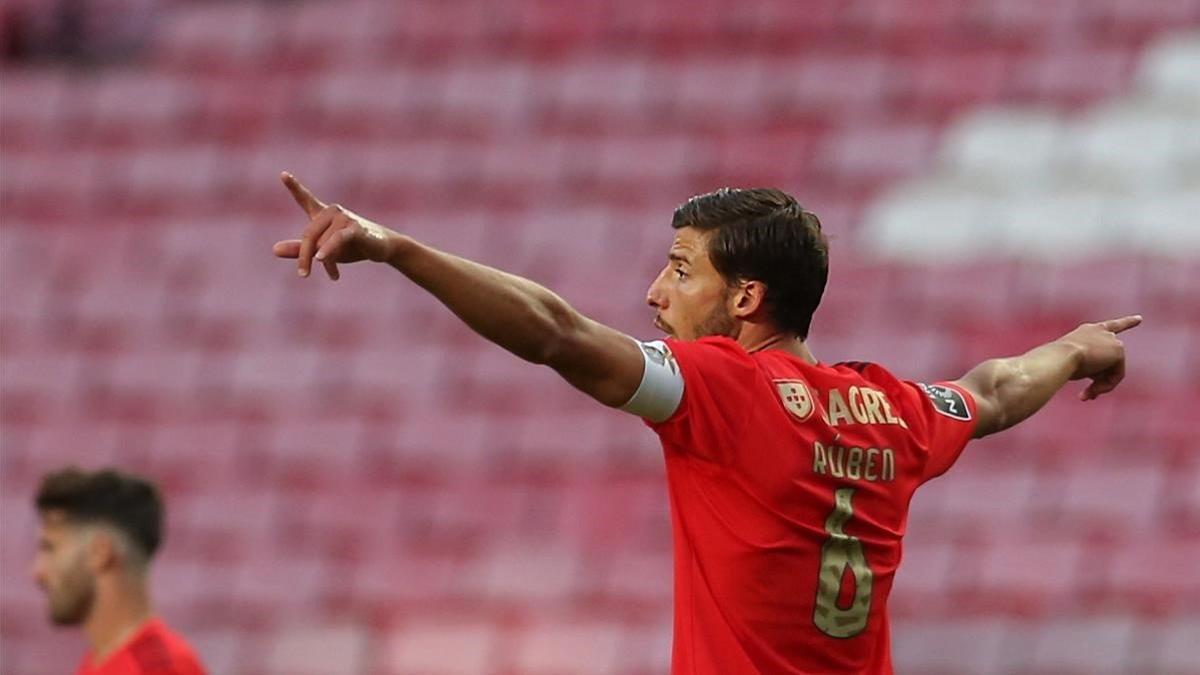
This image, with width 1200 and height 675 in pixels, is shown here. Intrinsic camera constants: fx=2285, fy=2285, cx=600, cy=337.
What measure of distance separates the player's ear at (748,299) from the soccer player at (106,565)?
2137 mm

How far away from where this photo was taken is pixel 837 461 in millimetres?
3736

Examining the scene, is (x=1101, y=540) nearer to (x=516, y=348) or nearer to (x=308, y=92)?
(x=308, y=92)

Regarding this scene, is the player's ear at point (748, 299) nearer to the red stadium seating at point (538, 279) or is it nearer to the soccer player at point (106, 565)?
the soccer player at point (106, 565)

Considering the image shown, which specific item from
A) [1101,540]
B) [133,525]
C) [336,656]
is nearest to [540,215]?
[336,656]

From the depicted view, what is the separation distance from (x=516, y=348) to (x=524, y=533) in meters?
5.75

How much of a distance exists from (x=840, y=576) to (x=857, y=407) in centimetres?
28

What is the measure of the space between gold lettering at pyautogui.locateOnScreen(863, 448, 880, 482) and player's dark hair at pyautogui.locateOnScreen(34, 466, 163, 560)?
2474 mm

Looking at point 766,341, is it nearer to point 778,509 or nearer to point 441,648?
point 778,509

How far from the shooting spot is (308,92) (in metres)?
11.1

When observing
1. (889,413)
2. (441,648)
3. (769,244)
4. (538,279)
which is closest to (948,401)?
(889,413)

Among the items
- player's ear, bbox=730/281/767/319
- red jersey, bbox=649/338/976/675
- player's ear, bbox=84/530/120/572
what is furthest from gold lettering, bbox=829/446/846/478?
player's ear, bbox=84/530/120/572

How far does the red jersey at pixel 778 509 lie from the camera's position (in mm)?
3617

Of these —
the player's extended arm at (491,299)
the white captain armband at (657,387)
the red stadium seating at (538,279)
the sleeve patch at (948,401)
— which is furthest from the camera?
the red stadium seating at (538,279)

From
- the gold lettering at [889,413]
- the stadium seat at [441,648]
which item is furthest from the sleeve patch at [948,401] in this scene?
the stadium seat at [441,648]
